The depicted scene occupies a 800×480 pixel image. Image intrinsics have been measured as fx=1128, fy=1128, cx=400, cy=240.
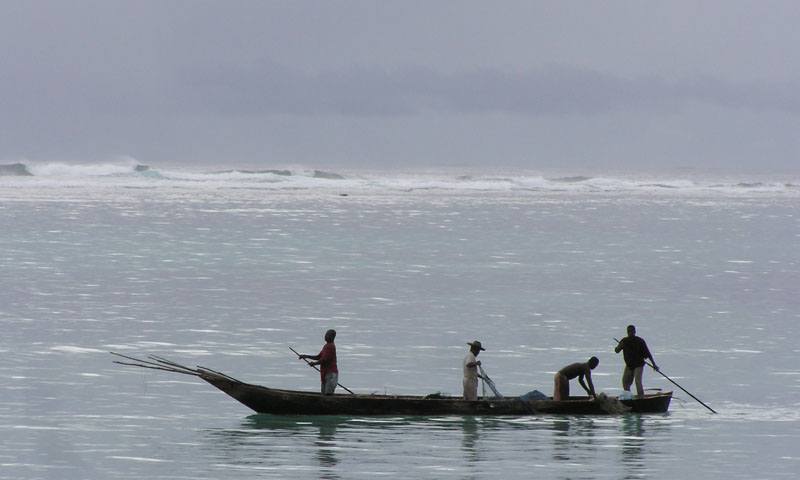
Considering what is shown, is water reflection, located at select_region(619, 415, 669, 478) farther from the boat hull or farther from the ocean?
the boat hull

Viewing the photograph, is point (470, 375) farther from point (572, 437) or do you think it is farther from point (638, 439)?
point (638, 439)

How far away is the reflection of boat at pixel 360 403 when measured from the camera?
733 inches

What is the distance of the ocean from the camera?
1647 cm

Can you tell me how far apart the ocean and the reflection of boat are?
0.22 meters

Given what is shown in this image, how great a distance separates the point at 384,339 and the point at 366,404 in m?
8.21

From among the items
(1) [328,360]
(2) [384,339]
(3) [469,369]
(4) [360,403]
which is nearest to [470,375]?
(3) [469,369]

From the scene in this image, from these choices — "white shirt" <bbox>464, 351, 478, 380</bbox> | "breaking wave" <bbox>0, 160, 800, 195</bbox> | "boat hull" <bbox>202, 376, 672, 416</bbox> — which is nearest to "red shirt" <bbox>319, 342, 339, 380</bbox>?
"boat hull" <bbox>202, 376, 672, 416</bbox>

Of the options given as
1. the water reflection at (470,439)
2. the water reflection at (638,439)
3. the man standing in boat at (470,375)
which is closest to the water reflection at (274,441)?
the water reflection at (470,439)

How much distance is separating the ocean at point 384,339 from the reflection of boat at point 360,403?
8.6 inches

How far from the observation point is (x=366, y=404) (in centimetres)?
1867

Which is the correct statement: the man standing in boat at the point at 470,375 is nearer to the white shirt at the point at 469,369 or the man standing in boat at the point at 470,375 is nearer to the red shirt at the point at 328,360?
the white shirt at the point at 469,369

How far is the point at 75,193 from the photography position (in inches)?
4353

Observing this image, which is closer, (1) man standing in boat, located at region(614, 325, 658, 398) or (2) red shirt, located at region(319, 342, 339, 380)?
(2) red shirt, located at region(319, 342, 339, 380)

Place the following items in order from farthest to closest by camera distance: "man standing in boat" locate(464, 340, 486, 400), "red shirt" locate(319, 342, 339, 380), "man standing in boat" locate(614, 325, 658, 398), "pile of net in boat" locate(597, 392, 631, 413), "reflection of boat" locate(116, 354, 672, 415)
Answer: "man standing in boat" locate(614, 325, 658, 398)
"pile of net in boat" locate(597, 392, 631, 413)
"man standing in boat" locate(464, 340, 486, 400)
"red shirt" locate(319, 342, 339, 380)
"reflection of boat" locate(116, 354, 672, 415)
